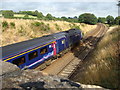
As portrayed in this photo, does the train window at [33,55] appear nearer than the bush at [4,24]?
Yes

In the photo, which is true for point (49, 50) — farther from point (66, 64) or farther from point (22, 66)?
point (22, 66)

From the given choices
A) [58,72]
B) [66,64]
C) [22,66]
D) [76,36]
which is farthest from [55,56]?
[76,36]

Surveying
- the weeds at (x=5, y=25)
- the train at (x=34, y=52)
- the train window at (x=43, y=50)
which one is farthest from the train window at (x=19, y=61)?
the weeds at (x=5, y=25)

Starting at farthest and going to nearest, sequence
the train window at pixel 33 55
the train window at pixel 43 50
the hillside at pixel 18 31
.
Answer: the hillside at pixel 18 31
the train window at pixel 43 50
the train window at pixel 33 55

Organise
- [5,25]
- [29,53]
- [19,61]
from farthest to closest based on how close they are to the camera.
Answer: [5,25], [29,53], [19,61]

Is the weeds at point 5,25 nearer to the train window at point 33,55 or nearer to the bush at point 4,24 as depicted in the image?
the bush at point 4,24

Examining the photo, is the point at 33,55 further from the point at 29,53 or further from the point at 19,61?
the point at 19,61

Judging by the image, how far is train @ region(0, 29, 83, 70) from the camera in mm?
11055

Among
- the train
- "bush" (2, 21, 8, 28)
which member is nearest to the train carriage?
the train

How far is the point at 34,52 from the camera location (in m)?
13.1

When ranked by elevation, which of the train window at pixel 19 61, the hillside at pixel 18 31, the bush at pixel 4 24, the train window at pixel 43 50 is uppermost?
the bush at pixel 4 24

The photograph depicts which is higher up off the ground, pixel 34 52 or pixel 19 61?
pixel 34 52

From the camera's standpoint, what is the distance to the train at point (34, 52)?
11.1m

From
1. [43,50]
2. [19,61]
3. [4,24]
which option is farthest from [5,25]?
[19,61]
